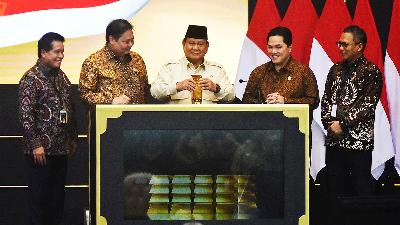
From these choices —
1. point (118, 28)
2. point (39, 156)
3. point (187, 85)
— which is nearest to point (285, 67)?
point (187, 85)

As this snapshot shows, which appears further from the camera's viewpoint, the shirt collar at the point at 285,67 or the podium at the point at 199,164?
the shirt collar at the point at 285,67

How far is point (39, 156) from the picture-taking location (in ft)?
15.0

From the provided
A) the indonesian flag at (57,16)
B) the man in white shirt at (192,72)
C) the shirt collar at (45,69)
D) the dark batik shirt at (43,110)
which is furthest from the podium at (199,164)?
the indonesian flag at (57,16)

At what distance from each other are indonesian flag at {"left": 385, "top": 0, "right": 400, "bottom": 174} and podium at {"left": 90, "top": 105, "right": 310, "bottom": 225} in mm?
1950

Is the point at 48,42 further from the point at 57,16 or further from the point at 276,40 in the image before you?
the point at 276,40

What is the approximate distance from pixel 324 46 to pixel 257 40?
1.60ft

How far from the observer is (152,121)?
11.9ft

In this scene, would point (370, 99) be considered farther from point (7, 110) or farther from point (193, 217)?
point (7, 110)

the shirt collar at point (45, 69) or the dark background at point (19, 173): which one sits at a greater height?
the shirt collar at point (45, 69)

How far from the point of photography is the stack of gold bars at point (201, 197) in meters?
3.65

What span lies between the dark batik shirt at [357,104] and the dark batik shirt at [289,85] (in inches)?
7.1

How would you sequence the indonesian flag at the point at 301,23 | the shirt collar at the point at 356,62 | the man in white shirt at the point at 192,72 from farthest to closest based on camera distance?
the indonesian flag at the point at 301,23
the shirt collar at the point at 356,62
the man in white shirt at the point at 192,72

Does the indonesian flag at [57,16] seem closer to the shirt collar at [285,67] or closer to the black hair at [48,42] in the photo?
the black hair at [48,42]

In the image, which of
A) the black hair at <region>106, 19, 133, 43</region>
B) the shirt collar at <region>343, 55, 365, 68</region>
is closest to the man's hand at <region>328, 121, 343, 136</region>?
the shirt collar at <region>343, 55, 365, 68</region>
